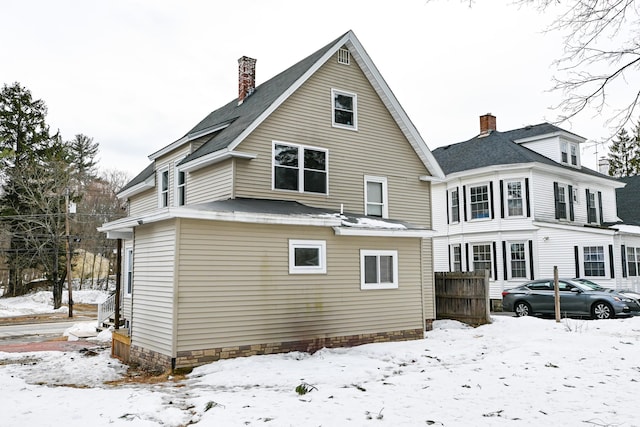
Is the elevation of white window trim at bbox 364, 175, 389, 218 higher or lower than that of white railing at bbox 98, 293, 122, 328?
higher

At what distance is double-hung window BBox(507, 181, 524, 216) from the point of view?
23.8 metres

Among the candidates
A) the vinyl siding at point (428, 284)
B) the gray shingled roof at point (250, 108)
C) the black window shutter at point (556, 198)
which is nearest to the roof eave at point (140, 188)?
the gray shingled roof at point (250, 108)

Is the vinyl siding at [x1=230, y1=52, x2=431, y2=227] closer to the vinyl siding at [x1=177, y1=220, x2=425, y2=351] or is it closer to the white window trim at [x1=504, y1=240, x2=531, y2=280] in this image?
the vinyl siding at [x1=177, y1=220, x2=425, y2=351]

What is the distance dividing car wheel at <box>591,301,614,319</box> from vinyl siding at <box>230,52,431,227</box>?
658 centimetres

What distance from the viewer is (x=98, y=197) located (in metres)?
48.2

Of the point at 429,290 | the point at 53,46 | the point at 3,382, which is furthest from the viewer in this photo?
the point at 53,46

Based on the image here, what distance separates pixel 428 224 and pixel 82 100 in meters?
38.0

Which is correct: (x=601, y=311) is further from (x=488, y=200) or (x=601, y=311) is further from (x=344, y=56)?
(x=344, y=56)

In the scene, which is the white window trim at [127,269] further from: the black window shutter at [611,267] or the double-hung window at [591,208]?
the double-hung window at [591,208]

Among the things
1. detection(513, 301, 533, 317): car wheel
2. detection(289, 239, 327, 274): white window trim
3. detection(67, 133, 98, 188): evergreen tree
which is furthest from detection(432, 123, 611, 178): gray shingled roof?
detection(67, 133, 98, 188): evergreen tree

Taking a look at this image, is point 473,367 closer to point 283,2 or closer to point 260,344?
point 260,344

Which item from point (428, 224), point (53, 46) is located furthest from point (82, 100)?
point (428, 224)

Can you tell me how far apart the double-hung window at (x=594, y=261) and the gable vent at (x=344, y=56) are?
49.3ft

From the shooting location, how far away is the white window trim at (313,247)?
11.3m
